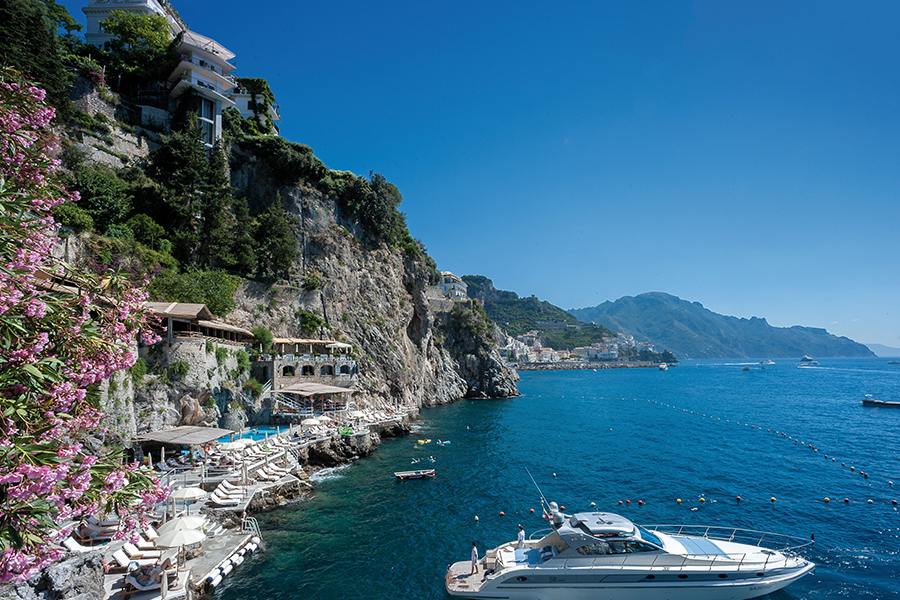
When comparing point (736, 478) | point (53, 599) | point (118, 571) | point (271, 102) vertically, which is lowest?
point (736, 478)

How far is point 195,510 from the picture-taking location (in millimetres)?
18625

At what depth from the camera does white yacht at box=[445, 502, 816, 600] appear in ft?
46.2

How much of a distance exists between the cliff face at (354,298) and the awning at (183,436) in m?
17.7

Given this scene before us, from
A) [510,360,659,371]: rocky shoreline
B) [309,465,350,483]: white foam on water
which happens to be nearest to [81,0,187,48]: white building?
[309,465,350,483]: white foam on water

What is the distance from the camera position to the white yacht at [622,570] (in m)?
14.1

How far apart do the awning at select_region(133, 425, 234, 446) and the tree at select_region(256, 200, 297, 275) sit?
23967mm

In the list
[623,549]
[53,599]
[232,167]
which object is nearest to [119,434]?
[53,599]

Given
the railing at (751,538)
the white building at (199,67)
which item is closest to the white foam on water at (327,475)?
the railing at (751,538)

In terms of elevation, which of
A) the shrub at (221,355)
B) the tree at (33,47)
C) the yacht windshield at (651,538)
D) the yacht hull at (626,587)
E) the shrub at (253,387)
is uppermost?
the tree at (33,47)

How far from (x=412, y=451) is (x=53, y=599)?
26.7 meters

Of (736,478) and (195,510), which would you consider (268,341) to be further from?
(736,478)

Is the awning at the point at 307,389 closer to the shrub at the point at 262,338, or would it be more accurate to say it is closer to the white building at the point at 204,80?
the shrub at the point at 262,338

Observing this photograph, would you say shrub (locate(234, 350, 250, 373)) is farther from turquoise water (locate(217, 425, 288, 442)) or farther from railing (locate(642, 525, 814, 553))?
railing (locate(642, 525, 814, 553))

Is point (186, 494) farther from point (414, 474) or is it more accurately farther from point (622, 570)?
point (622, 570)
